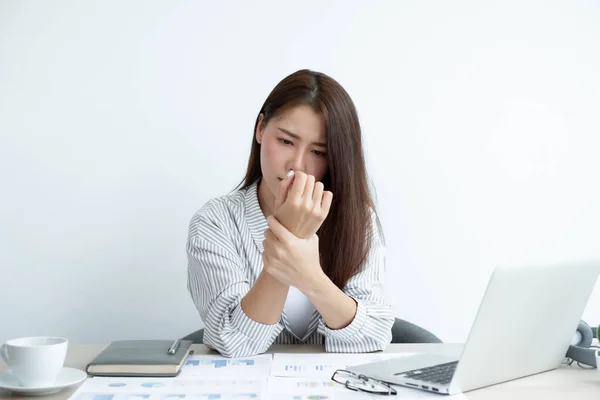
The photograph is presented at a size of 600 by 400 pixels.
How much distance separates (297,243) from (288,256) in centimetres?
3

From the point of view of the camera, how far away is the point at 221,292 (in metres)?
1.49

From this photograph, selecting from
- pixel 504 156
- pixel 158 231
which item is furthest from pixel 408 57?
pixel 158 231

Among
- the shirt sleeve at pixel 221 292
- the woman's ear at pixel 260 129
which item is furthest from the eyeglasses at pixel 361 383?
the woman's ear at pixel 260 129

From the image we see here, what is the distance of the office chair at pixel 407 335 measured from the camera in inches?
71.1

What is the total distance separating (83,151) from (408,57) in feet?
3.94

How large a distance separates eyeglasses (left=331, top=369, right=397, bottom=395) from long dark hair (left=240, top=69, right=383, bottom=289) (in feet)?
1.48

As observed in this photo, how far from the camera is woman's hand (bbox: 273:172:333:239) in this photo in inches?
51.3

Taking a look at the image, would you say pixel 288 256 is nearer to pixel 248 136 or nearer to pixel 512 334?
pixel 512 334

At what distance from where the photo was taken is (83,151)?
2273mm

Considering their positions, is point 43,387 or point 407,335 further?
point 407,335

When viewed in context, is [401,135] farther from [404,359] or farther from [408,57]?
[404,359]

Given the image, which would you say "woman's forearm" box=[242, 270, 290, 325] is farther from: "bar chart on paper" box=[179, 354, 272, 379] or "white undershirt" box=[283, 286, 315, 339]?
"white undershirt" box=[283, 286, 315, 339]

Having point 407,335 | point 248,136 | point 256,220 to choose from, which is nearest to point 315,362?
point 256,220

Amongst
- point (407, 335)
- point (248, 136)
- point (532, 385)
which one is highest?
point (248, 136)
